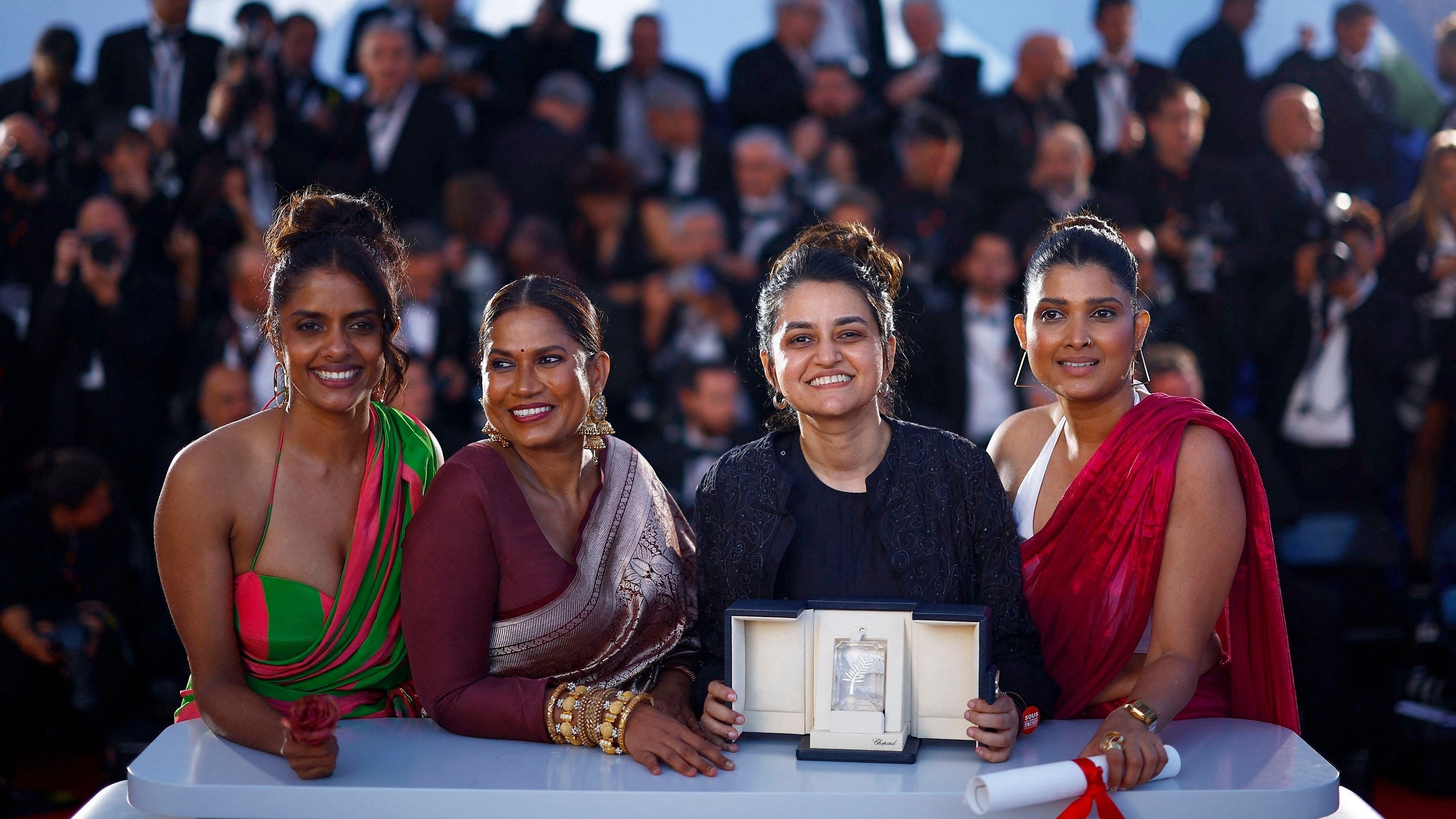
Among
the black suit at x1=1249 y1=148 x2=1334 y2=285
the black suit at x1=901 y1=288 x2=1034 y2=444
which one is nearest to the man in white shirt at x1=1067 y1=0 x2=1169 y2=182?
the black suit at x1=1249 y1=148 x2=1334 y2=285

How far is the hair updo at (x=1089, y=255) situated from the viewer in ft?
8.41

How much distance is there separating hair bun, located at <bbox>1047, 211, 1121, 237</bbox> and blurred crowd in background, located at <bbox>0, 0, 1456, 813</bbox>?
211 centimetres

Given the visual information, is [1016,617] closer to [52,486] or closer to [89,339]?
[52,486]

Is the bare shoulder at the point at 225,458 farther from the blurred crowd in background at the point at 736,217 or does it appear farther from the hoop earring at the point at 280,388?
the blurred crowd in background at the point at 736,217

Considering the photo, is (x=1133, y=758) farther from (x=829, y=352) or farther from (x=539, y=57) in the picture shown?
(x=539, y=57)

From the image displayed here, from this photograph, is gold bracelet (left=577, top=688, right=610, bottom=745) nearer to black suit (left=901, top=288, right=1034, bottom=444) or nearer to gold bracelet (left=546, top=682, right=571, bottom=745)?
gold bracelet (left=546, top=682, right=571, bottom=745)

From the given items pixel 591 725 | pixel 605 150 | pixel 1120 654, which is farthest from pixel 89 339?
pixel 1120 654

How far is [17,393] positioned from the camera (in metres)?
5.15

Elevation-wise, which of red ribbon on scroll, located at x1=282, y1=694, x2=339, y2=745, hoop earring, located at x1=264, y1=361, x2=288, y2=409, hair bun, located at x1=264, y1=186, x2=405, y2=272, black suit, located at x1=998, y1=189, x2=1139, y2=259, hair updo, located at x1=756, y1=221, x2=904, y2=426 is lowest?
red ribbon on scroll, located at x1=282, y1=694, x2=339, y2=745

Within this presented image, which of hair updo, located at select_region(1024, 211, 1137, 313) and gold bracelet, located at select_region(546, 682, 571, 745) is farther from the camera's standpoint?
hair updo, located at select_region(1024, 211, 1137, 313)

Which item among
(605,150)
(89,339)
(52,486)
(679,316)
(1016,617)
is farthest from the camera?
(605,150)

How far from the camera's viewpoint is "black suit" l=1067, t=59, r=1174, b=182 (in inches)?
223

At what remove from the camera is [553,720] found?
7.17 ft

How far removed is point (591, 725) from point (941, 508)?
72 cm
